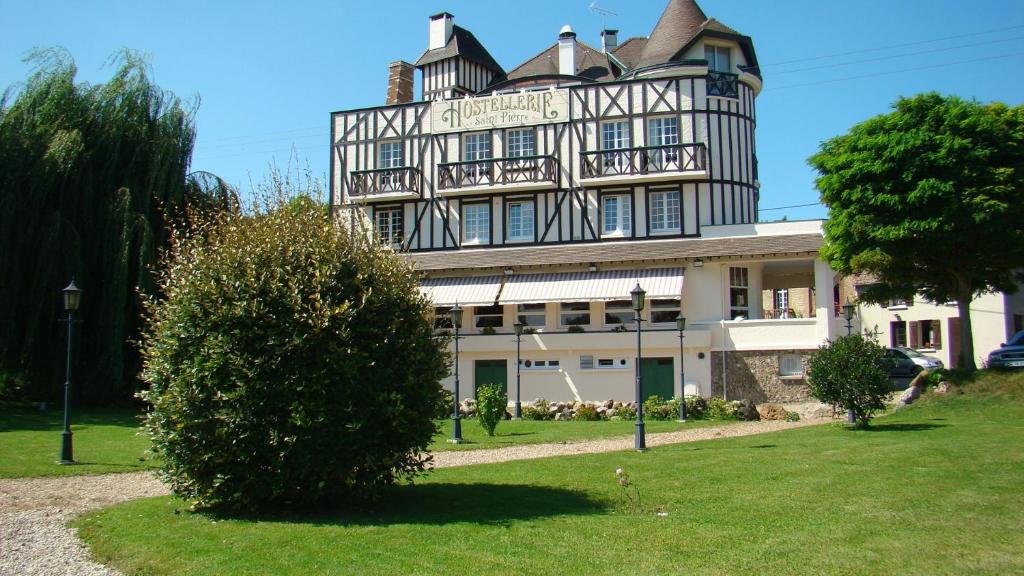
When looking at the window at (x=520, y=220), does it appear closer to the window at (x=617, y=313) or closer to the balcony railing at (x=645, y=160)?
the balcony railing at (x=645, y=160)

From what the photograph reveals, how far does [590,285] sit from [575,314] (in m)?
1.56

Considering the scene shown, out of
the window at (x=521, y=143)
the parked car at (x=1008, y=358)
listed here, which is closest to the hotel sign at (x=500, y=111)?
the window at (x=521, y=143)

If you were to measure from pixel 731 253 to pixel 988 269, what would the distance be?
7.83 metres

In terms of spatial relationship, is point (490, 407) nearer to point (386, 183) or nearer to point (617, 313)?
point (617, 313)

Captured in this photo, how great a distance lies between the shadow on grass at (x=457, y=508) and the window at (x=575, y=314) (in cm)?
1931

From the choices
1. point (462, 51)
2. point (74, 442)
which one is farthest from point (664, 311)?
point (74, 442)

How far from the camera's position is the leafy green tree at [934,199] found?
22.3 metres

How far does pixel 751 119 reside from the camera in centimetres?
3228

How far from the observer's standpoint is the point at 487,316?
107ft

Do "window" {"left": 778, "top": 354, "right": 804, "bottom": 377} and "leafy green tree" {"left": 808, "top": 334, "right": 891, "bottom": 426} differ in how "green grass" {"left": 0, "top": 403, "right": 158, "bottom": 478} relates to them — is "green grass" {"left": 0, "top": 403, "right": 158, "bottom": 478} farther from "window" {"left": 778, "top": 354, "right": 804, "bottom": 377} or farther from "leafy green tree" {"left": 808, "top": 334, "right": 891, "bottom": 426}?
"window" {"left": 778, "top": 354, "right": 804, "bottom": 377}

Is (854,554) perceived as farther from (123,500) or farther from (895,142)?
(895,142)

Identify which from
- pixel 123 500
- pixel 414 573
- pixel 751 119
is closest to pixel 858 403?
pixel 414 573

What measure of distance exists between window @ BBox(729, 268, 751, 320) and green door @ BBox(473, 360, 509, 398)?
8.87 meters

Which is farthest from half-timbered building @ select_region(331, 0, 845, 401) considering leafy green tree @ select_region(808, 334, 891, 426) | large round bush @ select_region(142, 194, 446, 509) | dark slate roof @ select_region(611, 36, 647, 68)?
large round bush @ select_region(142, 194, 446, 509)
